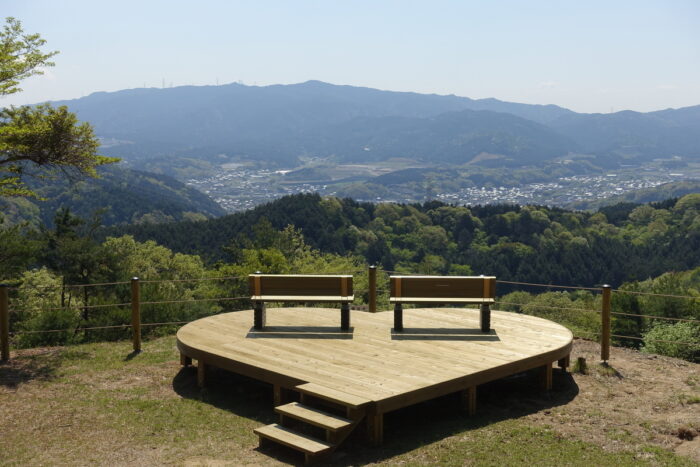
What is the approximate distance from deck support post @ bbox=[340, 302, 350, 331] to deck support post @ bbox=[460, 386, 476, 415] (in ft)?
7.52

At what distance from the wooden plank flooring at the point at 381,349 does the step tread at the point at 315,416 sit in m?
0.34

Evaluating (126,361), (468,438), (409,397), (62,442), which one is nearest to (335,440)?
(409,397)

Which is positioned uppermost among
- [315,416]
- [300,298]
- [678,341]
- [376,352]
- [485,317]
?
[300,298]

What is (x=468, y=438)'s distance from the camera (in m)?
6.48

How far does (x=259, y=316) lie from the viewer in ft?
30.1

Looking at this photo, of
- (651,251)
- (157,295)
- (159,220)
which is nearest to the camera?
(157,295)

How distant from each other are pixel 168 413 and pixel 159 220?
143528 mm

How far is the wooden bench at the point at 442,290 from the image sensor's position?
8.61 m

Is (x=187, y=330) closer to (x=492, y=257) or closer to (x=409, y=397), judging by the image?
(x=409, y=397)

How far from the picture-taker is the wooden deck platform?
675cm

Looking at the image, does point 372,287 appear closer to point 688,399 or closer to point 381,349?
point 381,349

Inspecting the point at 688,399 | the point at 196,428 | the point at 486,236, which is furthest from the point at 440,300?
the point at 486,236

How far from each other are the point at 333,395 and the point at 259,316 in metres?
2.99

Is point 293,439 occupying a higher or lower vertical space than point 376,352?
lower
